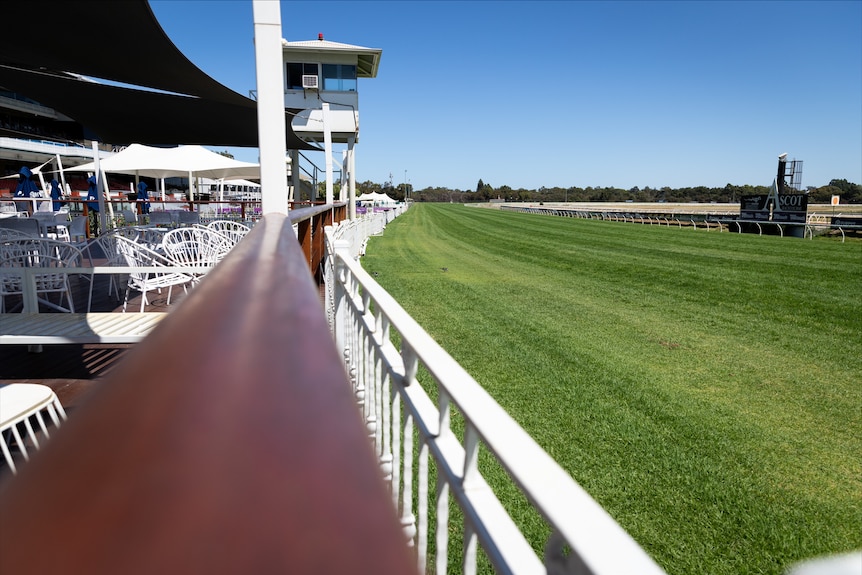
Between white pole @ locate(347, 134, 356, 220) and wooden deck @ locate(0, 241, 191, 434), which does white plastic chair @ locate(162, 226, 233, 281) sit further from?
white pole @ locate(347, 134, 356, 220)

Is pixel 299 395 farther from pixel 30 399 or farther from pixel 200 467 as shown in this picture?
pixel 30 399

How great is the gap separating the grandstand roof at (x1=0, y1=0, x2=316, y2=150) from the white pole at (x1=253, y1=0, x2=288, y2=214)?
30.8 inches

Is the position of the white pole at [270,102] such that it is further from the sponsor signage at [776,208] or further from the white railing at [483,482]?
the sponsor signage at [776,208]

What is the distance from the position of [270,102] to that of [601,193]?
497 ft

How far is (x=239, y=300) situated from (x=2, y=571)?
366mm

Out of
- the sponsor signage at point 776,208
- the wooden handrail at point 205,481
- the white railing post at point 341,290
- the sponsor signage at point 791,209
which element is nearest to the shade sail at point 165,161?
the white railing post at point 341,290

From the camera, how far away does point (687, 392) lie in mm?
4871

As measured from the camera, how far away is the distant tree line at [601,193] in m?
103

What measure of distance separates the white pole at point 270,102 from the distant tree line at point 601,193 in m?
91.4

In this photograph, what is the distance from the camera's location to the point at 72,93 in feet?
21.2

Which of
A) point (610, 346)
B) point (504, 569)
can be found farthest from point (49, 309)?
point (504, 569)

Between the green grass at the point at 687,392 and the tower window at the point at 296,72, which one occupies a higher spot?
the tower window at the point at 296,72

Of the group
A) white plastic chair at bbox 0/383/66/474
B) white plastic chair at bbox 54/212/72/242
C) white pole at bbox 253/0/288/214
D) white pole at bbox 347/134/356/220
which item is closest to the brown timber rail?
white pole at bbox 253/0/288/214

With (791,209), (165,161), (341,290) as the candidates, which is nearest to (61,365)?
(341,290)
